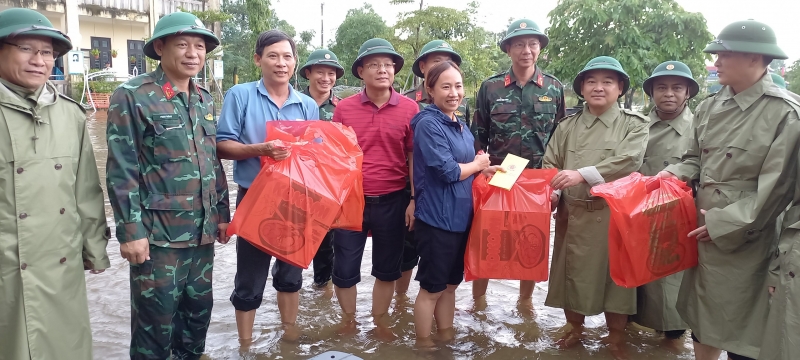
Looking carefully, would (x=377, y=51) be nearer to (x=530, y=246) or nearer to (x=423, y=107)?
(x=423, y=107)

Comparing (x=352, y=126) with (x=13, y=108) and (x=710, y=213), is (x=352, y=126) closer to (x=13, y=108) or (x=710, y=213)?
(x=13, y=108)

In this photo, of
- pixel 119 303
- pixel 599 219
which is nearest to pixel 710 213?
pixel 599 219

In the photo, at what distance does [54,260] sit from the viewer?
2.25 m

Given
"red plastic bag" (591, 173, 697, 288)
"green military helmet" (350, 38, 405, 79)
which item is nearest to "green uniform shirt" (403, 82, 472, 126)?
"green military helmet" (350, 38, 405, 79)

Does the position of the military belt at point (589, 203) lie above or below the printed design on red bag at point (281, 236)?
above

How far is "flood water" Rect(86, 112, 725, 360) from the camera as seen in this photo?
3387mm

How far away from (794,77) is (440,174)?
881 inches

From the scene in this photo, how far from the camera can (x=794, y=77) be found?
19750mm

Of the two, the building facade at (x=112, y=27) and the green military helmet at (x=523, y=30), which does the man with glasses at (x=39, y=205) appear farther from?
the building facade at (x=112, y=27)

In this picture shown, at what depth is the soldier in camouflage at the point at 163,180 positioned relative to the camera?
2.42 m

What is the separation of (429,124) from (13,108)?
1921mm

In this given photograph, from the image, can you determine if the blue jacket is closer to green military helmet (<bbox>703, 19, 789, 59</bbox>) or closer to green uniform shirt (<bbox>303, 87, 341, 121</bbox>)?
green military helmet (<bbox>703, 19, 789, 59</bbox>)

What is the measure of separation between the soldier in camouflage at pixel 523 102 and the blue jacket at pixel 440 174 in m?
0.98

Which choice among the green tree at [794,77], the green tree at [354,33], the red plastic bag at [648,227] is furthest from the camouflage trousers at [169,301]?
the green tree at [354,33]
